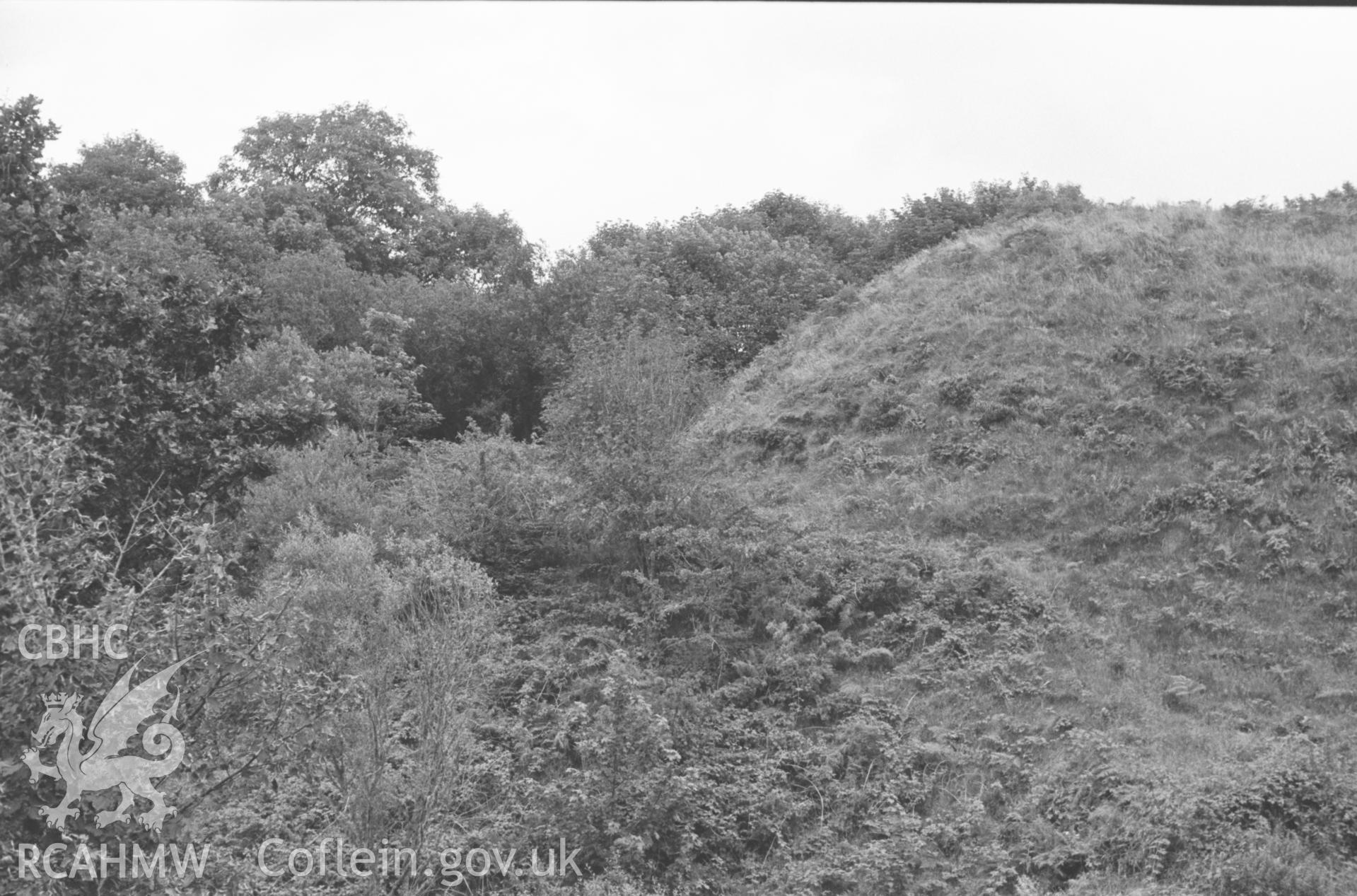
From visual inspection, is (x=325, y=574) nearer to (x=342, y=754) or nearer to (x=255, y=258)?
(x=342, y=754)

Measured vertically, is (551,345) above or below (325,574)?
above

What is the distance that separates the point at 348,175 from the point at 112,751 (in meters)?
37.8

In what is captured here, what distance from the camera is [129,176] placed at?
3716 centimetres

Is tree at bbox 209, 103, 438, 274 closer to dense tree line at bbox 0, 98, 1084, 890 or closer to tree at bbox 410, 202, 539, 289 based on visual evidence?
tree at bbox 410, 202, 539, 289

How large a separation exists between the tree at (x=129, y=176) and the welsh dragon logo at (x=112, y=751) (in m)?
32.6

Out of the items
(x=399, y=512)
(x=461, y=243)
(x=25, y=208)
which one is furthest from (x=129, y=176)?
(x=25, y=208)

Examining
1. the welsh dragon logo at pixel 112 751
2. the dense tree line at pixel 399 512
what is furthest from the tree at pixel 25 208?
the welsh dragon logo at pixel 112 751

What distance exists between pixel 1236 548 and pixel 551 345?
18214 mm

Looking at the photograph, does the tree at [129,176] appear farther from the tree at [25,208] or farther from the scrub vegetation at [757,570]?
the tree at [25,208]

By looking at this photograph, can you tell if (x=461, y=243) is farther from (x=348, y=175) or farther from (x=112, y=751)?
(x=112, y=751)

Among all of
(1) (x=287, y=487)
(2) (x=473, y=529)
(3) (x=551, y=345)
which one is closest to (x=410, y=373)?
(3) (x=551, y=345)

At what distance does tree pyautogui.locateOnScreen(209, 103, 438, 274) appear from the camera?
3881 centimetres

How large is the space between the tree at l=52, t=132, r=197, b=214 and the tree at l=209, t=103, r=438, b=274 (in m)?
1.70

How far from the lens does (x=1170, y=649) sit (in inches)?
544
